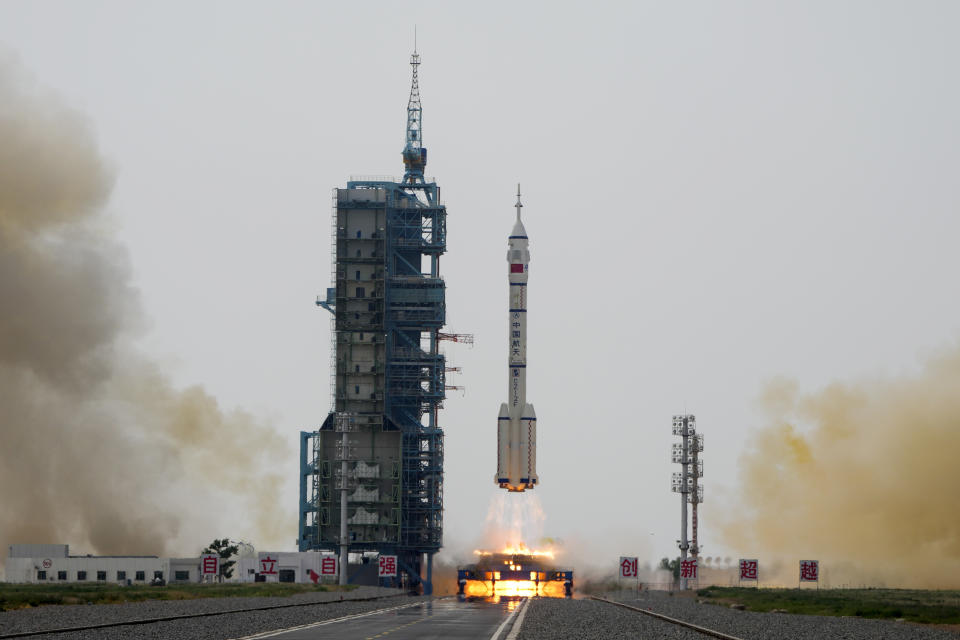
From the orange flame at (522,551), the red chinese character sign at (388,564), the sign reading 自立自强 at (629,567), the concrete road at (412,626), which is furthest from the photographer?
the red chinese character sign at (388,564)

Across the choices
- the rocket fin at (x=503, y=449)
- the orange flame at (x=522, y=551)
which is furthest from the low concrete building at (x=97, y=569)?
the rocket fin at (x=503, y=449)

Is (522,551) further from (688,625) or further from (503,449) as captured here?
(688,625)

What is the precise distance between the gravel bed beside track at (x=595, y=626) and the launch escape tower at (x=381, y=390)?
199 ft

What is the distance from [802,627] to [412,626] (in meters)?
16.3

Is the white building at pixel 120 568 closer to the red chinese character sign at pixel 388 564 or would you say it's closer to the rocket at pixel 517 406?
the red chinese character sign at pixel 388 564

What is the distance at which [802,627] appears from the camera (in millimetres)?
56812

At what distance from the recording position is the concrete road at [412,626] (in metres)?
46.2

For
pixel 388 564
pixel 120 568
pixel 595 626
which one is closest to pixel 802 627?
pixel 595 626

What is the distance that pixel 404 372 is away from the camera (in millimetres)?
132250

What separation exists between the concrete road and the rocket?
32.9 meters

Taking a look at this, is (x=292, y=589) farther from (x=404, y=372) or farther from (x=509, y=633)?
(x=509, y=633)

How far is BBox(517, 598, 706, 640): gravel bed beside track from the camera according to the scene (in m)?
47.4

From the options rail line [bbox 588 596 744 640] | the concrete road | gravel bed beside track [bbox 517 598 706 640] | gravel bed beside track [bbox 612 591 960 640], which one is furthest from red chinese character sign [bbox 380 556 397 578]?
gravel bed beside track [bbox 612 591 960 640]

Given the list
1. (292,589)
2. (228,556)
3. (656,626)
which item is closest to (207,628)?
(656,626)
